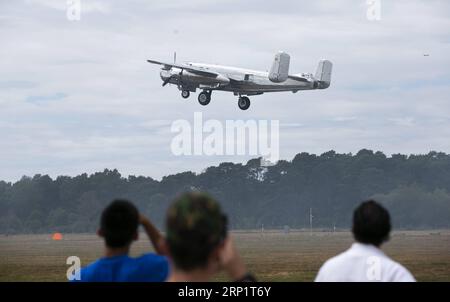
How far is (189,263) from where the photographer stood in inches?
187

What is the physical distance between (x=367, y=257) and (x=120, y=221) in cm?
152

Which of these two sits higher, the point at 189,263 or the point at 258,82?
the point at 258,82

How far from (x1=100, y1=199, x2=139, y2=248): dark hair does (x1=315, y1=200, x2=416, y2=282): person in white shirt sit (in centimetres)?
117

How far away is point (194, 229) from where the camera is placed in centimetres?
467

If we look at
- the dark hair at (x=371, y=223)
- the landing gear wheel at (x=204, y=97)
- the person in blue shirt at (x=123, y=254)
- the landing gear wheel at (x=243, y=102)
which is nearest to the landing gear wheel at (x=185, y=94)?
the landing gear wheel at (x=204, y=97)

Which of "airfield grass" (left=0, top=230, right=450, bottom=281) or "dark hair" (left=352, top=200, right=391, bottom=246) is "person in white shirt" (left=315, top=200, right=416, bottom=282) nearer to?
"dark hair" (left=352, top=200, right=391, bottom=246)

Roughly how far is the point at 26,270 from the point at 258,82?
29454 millimetres

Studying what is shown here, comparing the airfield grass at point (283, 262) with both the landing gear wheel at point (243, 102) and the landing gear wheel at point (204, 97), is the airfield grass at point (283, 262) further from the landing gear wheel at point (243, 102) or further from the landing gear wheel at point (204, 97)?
the landing gear wheel at point (204, 97)

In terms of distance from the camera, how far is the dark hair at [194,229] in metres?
4.68

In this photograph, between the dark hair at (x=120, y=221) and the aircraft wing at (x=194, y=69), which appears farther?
the aircraft wing at (x=194, y=69)

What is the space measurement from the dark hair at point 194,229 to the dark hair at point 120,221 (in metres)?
1.58

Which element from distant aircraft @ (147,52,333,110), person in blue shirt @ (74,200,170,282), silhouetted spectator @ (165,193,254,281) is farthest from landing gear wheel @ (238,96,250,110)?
silhouetted spectator @ (165,193,254,281)
